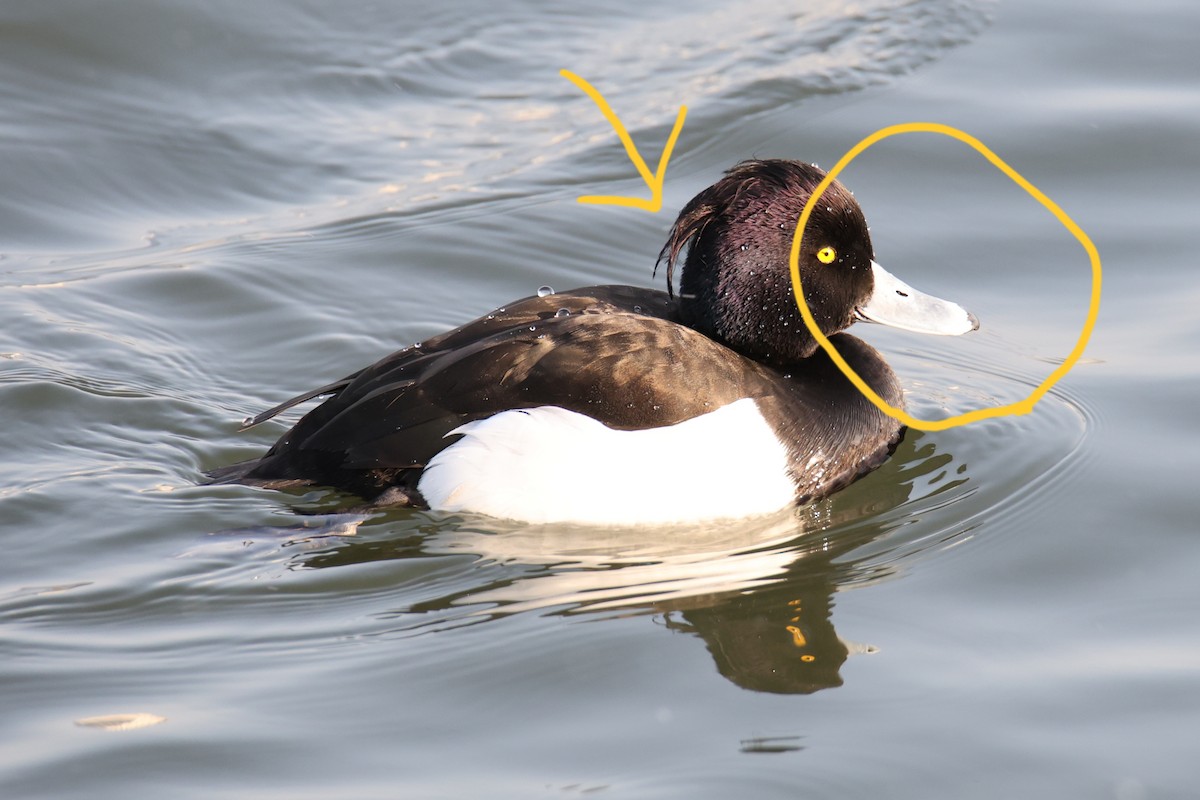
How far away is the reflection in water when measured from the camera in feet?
14.4

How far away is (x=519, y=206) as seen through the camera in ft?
24.8

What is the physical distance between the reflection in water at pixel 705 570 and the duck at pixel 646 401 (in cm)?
7

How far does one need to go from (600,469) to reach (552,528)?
0.26m

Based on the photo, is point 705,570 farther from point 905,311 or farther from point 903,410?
point 905,311

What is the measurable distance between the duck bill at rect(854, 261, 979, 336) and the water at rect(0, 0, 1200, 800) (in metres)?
0.48

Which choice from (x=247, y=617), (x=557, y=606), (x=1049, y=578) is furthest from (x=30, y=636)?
(x=1049, y=578)

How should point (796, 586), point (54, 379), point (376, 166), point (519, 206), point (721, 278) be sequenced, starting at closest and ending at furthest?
point (796, 586), point (721, 278), point (54, 379), point (519, 206), point (376, 166)

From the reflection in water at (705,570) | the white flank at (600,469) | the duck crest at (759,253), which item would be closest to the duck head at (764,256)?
the duck crest at (759,253)

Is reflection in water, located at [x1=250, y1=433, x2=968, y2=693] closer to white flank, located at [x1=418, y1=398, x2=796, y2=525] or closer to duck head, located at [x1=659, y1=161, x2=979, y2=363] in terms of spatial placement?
white flank, located at [x1=418, y1=398, x2=796, y2=525]

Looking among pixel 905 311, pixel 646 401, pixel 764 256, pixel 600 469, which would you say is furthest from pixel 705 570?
pixel 905 311

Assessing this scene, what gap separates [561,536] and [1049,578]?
1531 mm

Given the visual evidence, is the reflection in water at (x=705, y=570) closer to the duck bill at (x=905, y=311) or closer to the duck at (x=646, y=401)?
the duck at (x=646, y=401)

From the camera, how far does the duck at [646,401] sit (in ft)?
15.5

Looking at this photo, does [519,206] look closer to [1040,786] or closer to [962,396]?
[962,396]
